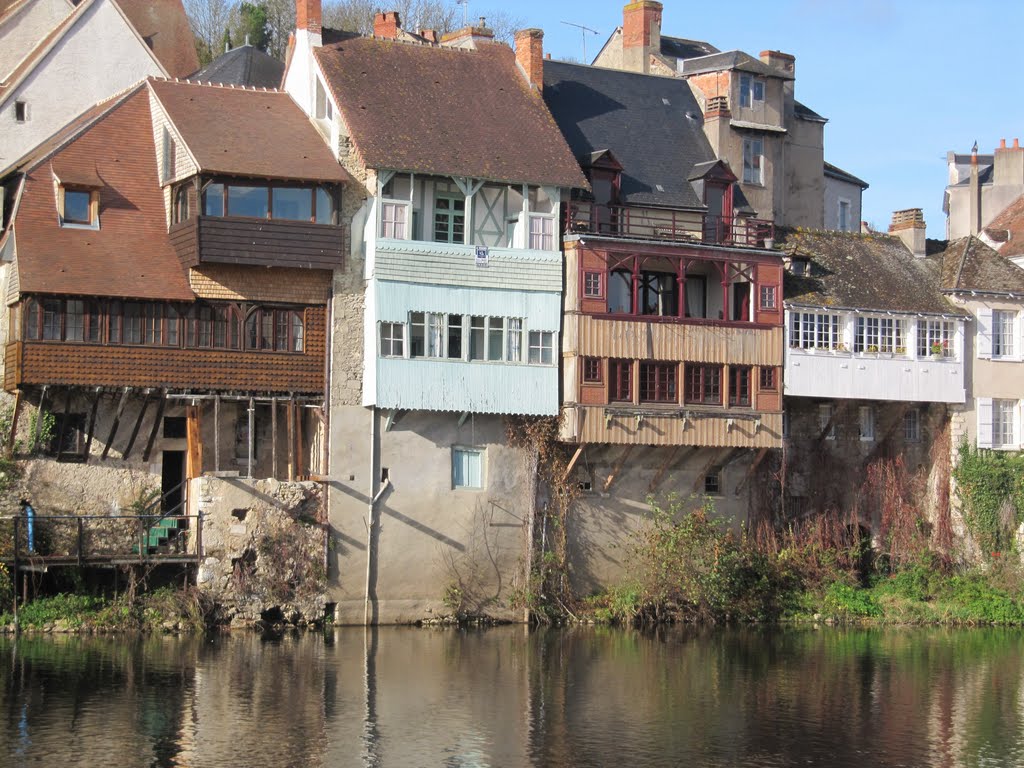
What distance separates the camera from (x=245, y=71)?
2151 inches

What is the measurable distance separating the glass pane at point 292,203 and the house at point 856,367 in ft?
43.8

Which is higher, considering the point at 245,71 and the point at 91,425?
the point at 245,71

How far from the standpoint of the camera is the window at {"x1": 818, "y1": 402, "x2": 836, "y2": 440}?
166 ft

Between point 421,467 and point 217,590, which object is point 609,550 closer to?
point 421,467

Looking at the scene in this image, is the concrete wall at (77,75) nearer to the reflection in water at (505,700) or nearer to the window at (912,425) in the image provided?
the reflection in water at (505,700)

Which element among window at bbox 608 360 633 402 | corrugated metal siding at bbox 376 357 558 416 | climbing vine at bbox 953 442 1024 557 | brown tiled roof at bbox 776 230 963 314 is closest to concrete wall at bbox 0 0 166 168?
corrugated metal siding at bbox 376 357 558 416

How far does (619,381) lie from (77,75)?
1747cm

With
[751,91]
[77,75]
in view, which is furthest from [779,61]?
[77,75]

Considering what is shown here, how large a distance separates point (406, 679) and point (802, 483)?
17.3m

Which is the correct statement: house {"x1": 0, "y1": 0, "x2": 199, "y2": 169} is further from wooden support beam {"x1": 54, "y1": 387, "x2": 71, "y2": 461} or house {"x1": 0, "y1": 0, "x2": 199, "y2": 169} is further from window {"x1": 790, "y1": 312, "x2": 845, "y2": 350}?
window {"x1": 790, "y1": 312, "x2": 845, "y2": 350}

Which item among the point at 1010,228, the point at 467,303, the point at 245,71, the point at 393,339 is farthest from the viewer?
the point at 1010,228

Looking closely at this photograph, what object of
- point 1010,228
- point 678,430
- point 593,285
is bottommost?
point 678,430

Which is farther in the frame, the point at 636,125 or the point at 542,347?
the point at 636,125

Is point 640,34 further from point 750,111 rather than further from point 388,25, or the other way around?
point 388,25
